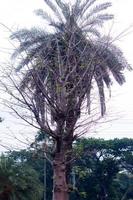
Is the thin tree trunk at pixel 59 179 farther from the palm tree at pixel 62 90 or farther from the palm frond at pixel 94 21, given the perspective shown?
the palm frond at pixel 94 21

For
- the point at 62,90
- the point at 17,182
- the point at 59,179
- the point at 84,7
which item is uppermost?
the point at 84,7

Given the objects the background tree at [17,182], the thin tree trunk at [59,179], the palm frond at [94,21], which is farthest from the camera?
the background tree at [17,182]

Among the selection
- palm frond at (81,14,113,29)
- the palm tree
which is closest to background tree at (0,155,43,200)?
palm frond at (81,14,113,29)

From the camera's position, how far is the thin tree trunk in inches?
184

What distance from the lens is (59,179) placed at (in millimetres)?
4730

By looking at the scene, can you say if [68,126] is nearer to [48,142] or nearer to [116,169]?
[48,142]

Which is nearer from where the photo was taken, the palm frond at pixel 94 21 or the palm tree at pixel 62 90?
the palm tree at pixel 62 90

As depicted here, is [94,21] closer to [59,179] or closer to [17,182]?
[59,179]

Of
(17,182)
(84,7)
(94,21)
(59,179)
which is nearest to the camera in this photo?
(59,179)

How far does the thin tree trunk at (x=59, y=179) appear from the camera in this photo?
468 cm

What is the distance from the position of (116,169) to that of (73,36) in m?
40.5

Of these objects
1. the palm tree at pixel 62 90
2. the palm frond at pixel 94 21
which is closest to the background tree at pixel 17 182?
the palm frond at pixel 94 21

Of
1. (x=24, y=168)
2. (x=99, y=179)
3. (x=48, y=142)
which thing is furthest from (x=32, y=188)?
(x=99, y=179)

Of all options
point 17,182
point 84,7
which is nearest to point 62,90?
point 84,7
